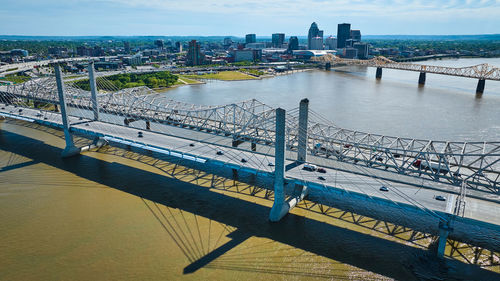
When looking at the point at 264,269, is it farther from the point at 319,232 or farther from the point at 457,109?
the point at 457,109

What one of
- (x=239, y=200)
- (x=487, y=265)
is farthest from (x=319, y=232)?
(x=487, y=265)

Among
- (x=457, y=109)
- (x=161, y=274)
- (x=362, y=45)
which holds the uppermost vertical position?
(x=362, y=45)

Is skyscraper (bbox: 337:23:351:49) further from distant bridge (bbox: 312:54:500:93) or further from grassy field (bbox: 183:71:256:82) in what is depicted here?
grassy field (bbox: 183:71:256:82)

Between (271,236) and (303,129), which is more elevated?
(303,129)

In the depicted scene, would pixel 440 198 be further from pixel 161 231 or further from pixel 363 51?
pixel 363 51

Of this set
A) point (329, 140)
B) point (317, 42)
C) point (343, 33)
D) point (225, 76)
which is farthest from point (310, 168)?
point (343, 33)

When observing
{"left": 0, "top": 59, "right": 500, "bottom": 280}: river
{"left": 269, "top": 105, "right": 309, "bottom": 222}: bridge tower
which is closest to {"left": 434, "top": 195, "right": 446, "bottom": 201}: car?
{"left": 0, "top": 59, "right": 500, "bottom": 280}: river
